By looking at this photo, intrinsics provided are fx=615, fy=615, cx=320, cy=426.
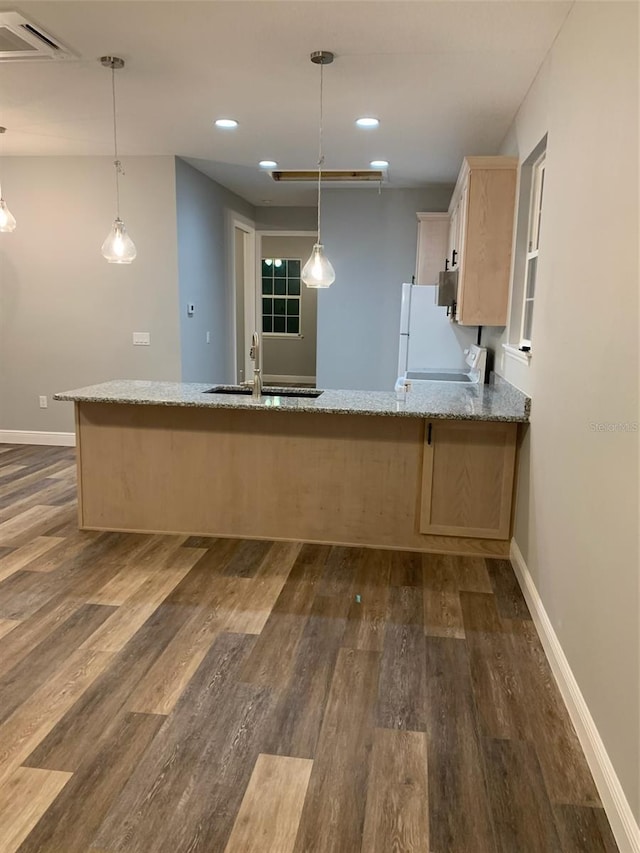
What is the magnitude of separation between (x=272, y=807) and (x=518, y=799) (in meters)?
0.69

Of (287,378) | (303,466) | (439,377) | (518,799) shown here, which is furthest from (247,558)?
(287,378)

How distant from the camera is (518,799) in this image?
174cm

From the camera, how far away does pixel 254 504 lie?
362 centimetres

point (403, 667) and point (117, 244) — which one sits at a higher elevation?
point (117, 244)

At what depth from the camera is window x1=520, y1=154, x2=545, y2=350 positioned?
11.4 ft

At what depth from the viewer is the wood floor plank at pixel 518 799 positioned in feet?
5.26

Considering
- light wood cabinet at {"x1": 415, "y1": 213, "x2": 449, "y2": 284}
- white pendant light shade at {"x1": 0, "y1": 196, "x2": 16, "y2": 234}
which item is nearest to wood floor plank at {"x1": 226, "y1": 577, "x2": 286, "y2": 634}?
white pendant light shade at {"x1": 0, "y1": 196, "x2": 16, "y2": 234}

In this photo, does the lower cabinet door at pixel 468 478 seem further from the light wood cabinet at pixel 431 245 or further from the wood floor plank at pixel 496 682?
the light wood cabinet at pixel 431 245

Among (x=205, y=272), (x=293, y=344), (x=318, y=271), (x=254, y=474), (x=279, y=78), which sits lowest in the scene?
(x=254, y=474)

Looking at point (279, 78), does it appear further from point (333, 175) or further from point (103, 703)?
point (103, 703)

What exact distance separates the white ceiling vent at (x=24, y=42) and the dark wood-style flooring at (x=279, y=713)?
258 cm

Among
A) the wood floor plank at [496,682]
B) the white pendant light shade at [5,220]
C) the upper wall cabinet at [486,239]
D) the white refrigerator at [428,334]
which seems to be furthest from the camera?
the white refrigerator at [428,334]

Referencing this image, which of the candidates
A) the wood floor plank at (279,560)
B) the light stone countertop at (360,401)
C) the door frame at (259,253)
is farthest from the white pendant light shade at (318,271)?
the door frame at (259,253)

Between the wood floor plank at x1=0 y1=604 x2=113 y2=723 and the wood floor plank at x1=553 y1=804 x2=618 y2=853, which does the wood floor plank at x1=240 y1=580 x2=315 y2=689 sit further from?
the wood floor plank at x1=553 y1=804 x2=618 y2=853
